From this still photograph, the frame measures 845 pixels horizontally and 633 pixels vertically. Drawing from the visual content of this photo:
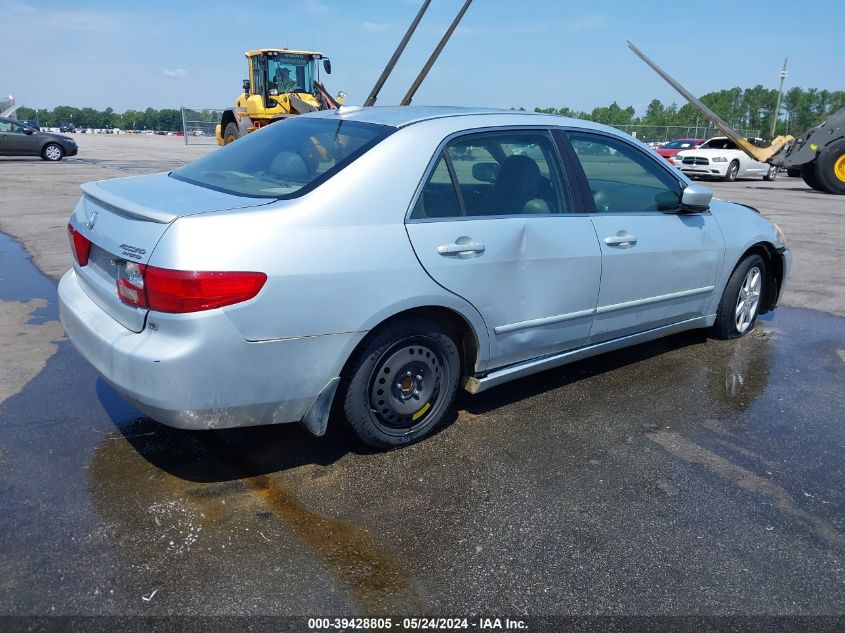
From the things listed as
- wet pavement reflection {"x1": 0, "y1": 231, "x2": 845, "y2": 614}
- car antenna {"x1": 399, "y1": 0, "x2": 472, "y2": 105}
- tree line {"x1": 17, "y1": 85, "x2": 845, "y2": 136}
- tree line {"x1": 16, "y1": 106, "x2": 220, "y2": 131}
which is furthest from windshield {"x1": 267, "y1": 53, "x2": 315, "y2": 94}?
tree line {"x1": 16, "y1": 106, "x2": 220, "y2": 131}

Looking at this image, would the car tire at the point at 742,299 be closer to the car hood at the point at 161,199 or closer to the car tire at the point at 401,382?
the car tire at the point at 401,382

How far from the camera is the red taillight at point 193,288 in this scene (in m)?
2.60

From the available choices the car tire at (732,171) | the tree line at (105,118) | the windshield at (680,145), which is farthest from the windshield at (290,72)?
the tree line at (105,118)

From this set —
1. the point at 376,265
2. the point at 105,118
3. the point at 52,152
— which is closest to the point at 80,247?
the point at 376,265

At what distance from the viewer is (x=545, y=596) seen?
2.42 metres

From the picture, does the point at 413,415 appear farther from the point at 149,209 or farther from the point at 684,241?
the point at 684,241

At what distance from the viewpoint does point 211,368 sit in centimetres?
267

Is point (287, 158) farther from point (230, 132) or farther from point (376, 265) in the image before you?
point (230, 132)

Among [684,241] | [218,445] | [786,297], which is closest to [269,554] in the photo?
[218,445]

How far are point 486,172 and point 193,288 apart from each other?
1.75 meters

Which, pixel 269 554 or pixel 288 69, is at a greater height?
pixel 288 69

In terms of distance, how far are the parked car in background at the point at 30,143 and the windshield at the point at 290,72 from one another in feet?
25.7

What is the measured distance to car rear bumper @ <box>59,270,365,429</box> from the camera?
2.64m

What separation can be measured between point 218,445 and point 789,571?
2.59 meters
